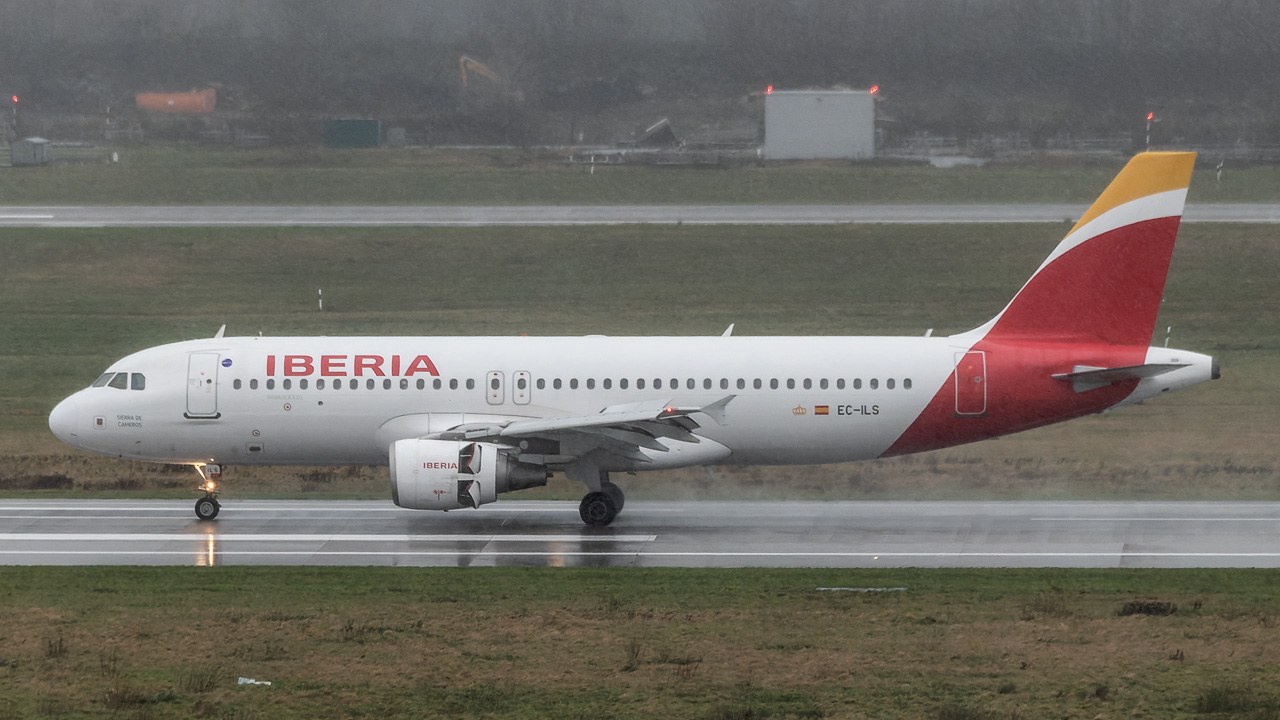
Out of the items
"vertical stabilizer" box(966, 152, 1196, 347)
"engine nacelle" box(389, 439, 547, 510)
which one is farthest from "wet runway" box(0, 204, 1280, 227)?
"engine nacelle" box(389, 439, 547, 510)

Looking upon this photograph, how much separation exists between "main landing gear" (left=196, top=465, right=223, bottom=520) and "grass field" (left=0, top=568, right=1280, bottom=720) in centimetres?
574

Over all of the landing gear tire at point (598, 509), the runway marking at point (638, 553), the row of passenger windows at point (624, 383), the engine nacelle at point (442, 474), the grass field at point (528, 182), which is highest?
the grass field at point (528, 182)

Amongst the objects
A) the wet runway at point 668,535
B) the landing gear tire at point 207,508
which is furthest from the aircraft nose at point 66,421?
Answer: the landing gear tire at point 207,508

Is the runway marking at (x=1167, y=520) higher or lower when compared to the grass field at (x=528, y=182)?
lower

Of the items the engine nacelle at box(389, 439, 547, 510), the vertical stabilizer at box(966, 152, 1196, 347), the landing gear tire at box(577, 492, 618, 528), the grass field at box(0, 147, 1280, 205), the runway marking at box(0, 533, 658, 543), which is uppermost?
the grass field at box(0, 147, 1280, 205)

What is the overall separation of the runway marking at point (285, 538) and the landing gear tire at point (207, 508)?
59.7 inches

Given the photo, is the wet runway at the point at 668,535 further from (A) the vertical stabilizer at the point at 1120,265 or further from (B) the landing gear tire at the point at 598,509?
(A) the vertical stabilizer at the point at 1120,265

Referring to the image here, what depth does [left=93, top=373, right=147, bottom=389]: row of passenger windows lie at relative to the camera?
28.9 m

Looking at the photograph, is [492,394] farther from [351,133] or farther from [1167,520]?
[351,133]

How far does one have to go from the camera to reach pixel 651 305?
49.1 metres

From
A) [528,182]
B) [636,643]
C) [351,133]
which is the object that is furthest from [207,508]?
[351,133]

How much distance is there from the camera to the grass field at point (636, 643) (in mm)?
15055

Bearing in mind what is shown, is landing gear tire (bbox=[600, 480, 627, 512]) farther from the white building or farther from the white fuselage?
the white building

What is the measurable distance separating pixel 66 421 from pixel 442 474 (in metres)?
8.22
